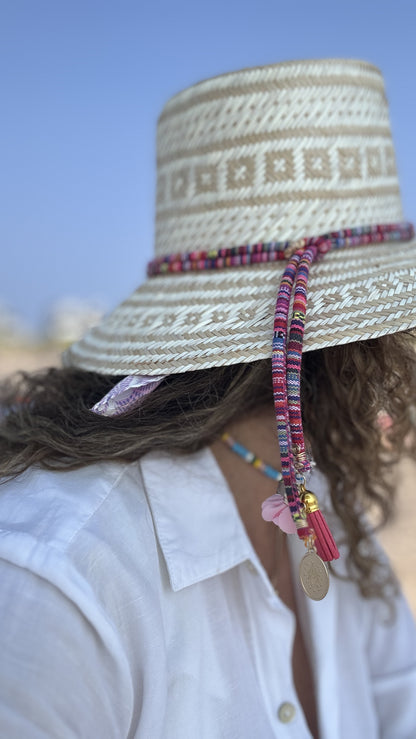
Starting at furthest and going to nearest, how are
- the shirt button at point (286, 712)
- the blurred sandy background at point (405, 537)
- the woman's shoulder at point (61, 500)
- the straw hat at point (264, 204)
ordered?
the blurred sandy background at point (405, 537)
the shirt button at point (286, 712)
the straw hat at point (264, 204)
the woman's shoulder at point (61, 500)

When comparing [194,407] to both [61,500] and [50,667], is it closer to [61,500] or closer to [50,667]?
[61,500]

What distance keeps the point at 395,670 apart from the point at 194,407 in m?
0.92

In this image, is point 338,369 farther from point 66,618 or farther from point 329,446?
point 66,618

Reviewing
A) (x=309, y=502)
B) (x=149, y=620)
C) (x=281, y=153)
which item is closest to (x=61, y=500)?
(x=149, y=620)

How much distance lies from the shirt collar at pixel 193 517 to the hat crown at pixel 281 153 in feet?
1.33

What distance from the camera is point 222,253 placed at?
106 centimetres

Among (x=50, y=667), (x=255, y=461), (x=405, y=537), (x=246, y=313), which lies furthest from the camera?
(x=405, y=537)

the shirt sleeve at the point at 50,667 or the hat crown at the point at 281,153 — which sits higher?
the hat crown at the point at 281,153

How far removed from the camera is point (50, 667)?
2.47 ft

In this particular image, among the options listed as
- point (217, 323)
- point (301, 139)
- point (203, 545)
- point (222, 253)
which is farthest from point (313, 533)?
point (301, 139)

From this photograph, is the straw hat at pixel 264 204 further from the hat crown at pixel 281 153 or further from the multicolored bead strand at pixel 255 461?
the multicolored bead strand at pixel 255 461

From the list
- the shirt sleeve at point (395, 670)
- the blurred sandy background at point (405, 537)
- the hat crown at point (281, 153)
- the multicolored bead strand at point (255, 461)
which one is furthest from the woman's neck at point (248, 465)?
the blurred sandy background at point (405, 537)

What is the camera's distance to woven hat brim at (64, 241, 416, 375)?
3.00 feet

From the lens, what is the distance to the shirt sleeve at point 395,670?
4.66 feet
